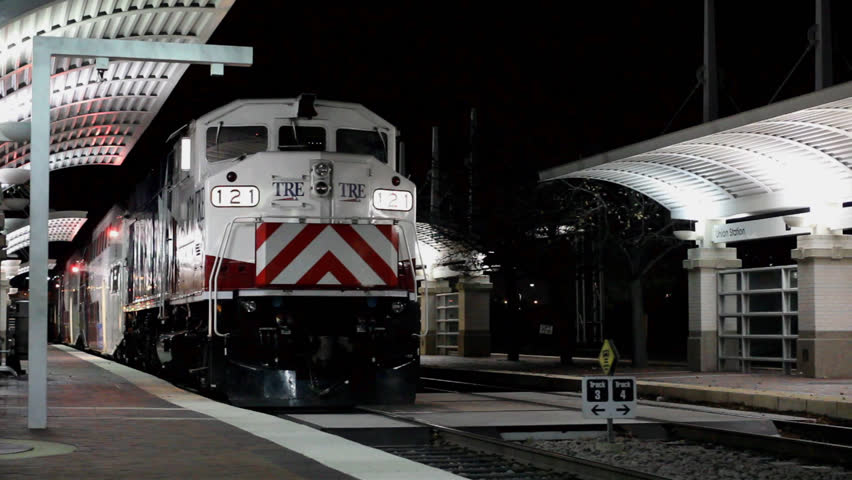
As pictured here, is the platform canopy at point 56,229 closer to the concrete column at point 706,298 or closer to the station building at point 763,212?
the station building at point 763,212

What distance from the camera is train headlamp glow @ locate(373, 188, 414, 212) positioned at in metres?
15.1

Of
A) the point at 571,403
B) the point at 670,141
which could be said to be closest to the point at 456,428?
the point at 571,403

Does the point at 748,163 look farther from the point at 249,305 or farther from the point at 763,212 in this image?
the point at 249,305

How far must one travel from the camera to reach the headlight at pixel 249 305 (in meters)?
14.3

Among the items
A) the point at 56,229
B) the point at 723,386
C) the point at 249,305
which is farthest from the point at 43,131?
the point at 56,229

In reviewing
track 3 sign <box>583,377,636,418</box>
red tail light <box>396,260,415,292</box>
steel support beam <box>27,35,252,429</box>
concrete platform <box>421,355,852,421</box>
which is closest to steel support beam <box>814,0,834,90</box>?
concrete platform <box>421,355,852,421</box>

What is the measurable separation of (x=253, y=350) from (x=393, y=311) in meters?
1.93

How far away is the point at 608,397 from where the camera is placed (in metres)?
11.1

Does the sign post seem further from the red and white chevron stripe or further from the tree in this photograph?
the tree

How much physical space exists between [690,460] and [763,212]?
13.8 metres

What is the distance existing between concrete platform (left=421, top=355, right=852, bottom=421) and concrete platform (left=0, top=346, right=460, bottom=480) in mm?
8233

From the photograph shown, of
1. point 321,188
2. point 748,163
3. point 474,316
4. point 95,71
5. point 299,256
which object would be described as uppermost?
point 95,71

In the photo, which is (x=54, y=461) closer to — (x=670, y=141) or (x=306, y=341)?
(x=306, y=341)

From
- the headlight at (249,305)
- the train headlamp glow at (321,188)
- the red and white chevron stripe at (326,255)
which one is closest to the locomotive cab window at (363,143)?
the train headlamp glow at (321,188)
